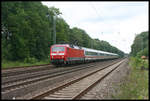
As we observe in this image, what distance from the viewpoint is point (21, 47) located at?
1140 inches

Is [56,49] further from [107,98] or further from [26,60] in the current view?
[107,98]

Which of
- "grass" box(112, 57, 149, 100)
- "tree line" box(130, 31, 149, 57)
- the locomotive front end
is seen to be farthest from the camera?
the locomotive front end

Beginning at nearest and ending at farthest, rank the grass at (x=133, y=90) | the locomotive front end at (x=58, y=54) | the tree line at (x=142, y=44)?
1. the grass at (x=133, y=90)
2. the tree line at (x=142, y=44)
3. the locomotive front end at (x=58, y=54)

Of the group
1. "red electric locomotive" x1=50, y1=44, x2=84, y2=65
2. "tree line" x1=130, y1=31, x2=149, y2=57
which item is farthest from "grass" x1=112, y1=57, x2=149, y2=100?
"red electric locomotive" x1=50, y1=44, x2=84, y2=65

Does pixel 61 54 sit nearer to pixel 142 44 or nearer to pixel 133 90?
pixel 142 44

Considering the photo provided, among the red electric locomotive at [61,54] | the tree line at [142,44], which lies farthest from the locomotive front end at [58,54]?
the tree line at [142,44]

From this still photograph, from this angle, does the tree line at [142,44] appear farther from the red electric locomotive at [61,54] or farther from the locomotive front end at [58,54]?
the locomotive front end at [58,54]

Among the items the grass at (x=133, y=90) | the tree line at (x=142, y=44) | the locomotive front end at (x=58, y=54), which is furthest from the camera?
the locomotive front end at (x=58, y=54)

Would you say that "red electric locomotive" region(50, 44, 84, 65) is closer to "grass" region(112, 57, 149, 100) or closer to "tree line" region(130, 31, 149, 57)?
"tree line" region(130, 31, 149, 57)

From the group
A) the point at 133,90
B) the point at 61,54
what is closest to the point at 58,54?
the point at 61,54

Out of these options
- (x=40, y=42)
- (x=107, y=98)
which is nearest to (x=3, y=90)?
(x=107, y=98)

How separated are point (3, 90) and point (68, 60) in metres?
15.2

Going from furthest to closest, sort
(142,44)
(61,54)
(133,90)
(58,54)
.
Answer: (142,44)
(58,54)
(61,54)
(133,90)

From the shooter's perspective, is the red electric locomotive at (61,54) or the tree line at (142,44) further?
the red electric locomotive at (61,54)
